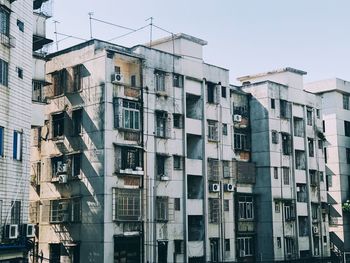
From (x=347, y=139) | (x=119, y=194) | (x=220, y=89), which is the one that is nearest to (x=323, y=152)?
(x=347, y=139)

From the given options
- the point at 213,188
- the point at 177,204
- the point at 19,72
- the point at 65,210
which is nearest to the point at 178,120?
the point at 213,188

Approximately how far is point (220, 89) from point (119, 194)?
44.5 feet

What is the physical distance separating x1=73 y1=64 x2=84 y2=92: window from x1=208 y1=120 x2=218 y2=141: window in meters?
11.0

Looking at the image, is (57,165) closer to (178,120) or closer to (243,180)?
(178,120)

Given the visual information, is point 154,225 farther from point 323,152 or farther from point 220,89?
point 323,152

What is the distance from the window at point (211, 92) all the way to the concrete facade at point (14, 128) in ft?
54.3

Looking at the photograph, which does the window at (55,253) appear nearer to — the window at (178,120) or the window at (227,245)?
the window at (178,120)

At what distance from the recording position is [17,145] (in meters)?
28.6

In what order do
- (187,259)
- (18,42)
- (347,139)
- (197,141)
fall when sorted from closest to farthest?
(18,42) → (187,259) → (197,141) → (347,139)

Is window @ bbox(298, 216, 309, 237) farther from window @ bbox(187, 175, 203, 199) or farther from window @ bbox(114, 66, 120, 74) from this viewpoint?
window @ bbox(114, 66, 120, 74)

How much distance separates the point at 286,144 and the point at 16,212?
27.7 metres

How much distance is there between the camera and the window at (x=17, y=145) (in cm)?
2842

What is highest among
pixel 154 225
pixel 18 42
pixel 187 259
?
pixel 18 42

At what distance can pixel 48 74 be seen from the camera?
39406 mm
